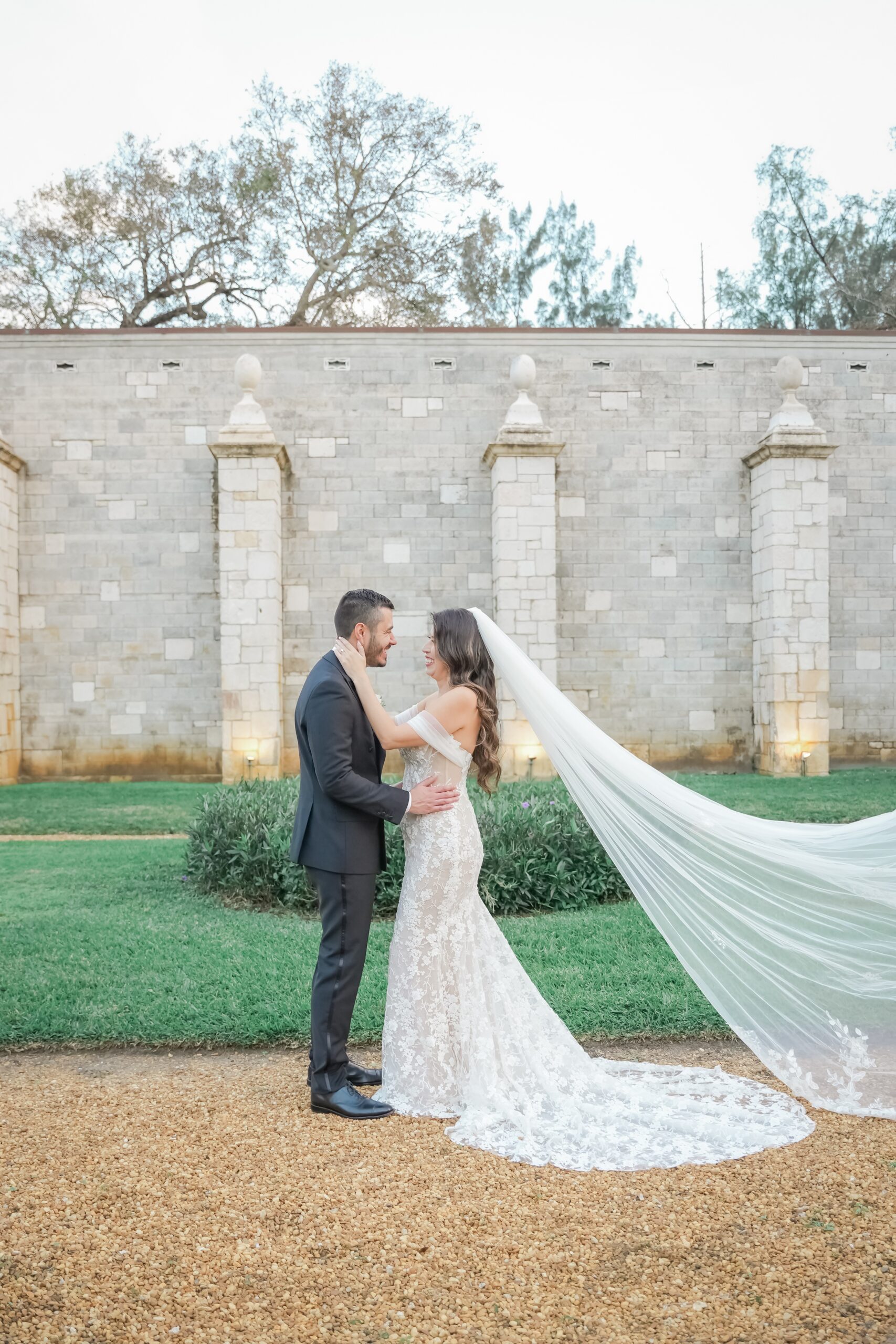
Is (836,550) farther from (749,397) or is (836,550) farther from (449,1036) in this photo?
(449,1036)

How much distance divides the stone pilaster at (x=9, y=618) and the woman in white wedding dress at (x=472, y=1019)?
12066 mm

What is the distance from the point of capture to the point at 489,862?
7.20 metres

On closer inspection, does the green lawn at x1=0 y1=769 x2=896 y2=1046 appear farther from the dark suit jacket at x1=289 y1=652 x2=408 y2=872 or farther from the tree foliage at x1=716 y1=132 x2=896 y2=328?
the tree foliage at x1=716 y1=132 x2=896 y2=328

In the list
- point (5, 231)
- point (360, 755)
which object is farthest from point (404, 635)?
point (5, 231)

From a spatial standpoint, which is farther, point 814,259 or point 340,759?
point 814,259

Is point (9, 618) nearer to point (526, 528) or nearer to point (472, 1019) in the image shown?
point (526, 528)

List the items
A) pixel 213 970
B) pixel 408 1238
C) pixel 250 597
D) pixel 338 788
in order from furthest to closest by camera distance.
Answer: pixel 250 597 → pixel 213 970 → pixel 338 788 → pixel 408 1238

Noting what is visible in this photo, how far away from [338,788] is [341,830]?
19 centimetres

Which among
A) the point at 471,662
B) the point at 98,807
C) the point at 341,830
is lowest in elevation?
the point at 98,807

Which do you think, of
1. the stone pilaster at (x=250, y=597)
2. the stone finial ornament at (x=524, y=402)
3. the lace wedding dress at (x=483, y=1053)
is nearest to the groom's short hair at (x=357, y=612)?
the lace wedding dress at (x=483, y=1053)

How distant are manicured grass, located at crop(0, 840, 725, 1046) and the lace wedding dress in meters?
0.84

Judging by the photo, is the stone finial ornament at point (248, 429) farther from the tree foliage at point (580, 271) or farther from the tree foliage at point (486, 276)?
the tree foliage at point (580, 271)

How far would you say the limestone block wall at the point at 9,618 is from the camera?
1438 centimetres

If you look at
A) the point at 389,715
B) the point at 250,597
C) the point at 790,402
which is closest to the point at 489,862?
the point at 389,715
